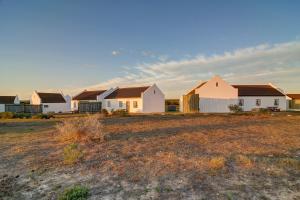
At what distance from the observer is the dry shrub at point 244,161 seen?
6.65 meters

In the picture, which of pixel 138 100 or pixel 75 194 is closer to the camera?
pixel 75 194

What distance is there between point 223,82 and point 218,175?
3037 cm

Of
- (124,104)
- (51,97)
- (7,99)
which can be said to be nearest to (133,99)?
(124,104)

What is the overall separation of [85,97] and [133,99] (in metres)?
11.6

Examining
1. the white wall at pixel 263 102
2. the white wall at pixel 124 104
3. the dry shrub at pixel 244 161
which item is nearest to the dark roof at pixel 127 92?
the white wall at pixel 124 104

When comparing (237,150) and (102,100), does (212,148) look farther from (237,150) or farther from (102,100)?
(102,100)

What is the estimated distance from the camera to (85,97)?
46094 millimetres

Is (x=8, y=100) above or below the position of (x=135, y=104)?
above

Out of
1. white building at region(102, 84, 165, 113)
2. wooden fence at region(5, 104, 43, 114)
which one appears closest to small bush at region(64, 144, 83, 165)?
white building at region(102, 84, 165, 113)

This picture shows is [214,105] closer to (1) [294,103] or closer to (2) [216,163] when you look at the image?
(1) [294,103]

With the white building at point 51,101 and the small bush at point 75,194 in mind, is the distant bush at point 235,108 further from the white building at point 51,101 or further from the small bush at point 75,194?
the white building at point 51,101

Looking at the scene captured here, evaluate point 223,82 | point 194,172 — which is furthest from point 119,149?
point 223,82

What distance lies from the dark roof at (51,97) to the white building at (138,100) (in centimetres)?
1047

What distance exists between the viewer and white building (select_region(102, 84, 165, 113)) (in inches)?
1519
